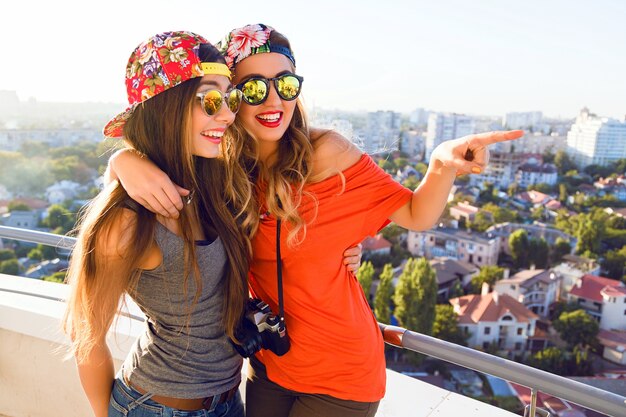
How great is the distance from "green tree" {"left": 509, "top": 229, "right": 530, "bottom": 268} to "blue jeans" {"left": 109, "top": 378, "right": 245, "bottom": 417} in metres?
28.7

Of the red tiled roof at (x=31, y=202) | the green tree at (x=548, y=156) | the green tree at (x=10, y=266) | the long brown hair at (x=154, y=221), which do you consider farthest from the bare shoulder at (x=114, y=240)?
the green tree at (x=548, y=156)

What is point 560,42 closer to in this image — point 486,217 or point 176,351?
point 486,217

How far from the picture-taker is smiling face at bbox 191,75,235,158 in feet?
3.11

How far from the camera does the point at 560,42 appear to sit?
58.1m

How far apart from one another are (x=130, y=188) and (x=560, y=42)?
6623 centimetres

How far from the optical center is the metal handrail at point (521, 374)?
974mm

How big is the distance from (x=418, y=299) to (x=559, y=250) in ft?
38.7

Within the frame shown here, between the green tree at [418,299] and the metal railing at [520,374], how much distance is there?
19879mm

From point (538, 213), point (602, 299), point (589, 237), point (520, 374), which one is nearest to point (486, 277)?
point (602, 299)

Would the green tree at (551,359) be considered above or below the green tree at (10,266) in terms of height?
below

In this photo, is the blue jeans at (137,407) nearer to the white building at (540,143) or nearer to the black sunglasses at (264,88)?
the black sunglasses at (264,88)

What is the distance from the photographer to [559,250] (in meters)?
28.1

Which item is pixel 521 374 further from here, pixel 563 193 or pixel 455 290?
pixel 563 193

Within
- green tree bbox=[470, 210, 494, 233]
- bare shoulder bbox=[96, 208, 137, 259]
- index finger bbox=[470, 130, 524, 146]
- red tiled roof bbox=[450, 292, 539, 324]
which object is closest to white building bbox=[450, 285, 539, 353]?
red tiled roof bbox=[450, 292, 539, 324]
